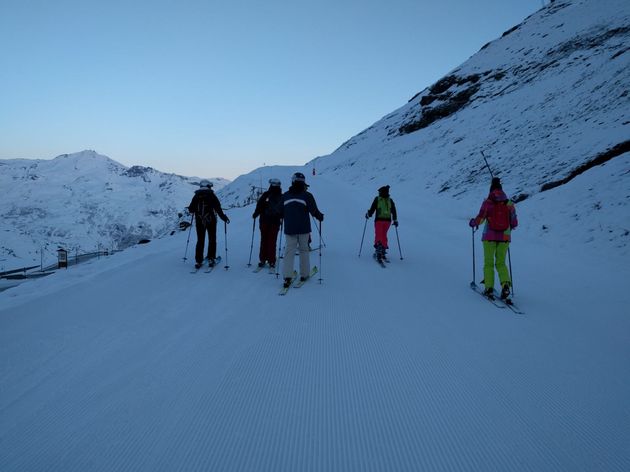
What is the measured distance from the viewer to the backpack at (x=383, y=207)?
9.23 meters

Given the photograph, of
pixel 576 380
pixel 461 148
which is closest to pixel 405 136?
pixel 461 148

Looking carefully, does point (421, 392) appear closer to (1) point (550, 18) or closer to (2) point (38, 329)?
(2) point (38, 329)

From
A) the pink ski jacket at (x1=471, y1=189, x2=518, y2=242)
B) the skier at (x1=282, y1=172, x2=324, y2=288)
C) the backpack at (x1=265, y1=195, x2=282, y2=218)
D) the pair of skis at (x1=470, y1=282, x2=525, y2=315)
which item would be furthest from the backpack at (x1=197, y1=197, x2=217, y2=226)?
the pair of skis at (x1=470, y1=282, x2=525, y2=315)

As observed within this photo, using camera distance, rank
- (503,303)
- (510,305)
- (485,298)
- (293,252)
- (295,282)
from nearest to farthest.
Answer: (510,305), (503,303), (485,298), (293,252), (295,282)

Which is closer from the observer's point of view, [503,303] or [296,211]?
[503,303]

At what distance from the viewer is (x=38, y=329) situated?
→ 4.42m

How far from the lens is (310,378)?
11.0 feet

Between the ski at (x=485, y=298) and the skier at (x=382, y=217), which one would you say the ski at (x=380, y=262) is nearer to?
→ the skier at (x=382, y=217)

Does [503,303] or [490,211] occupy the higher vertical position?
[490,211]

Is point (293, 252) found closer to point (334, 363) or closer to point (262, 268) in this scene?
point (262, 268)

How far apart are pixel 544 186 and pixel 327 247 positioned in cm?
1011

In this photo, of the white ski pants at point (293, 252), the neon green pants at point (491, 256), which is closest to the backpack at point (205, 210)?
the white ski pants at point (293, 252)

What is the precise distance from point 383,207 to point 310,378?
6.70 m

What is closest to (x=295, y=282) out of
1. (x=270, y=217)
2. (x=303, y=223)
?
(x=303, y=223)
